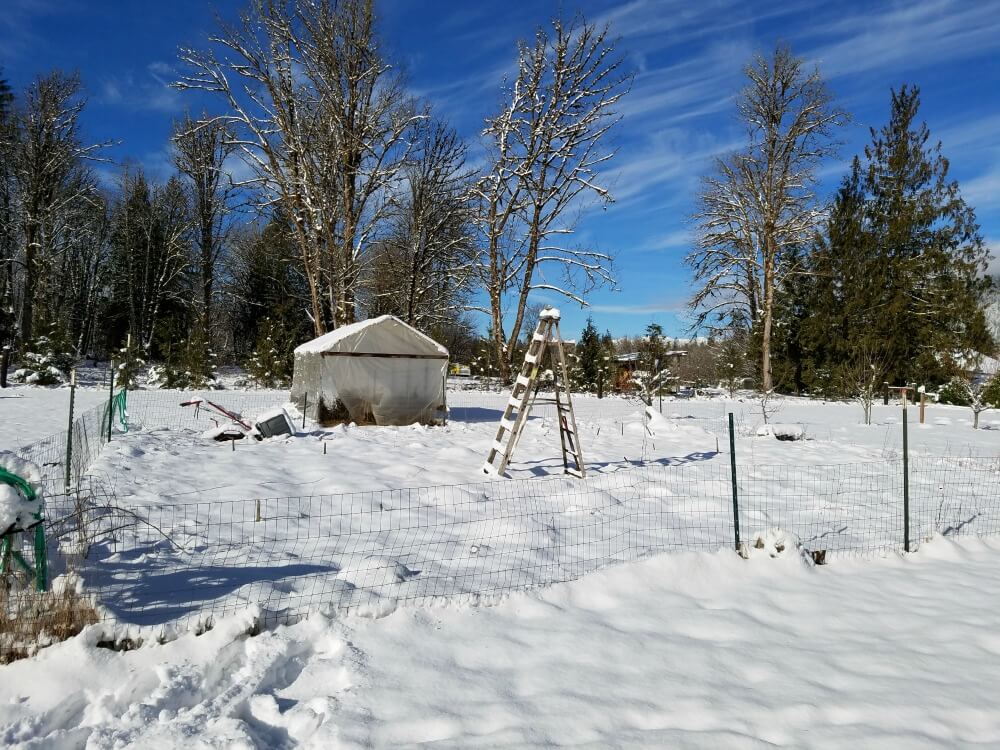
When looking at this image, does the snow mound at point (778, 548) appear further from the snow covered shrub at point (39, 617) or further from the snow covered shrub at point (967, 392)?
the snow covered shrub at point (967, 392)

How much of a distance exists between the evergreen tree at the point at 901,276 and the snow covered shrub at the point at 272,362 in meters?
21.2

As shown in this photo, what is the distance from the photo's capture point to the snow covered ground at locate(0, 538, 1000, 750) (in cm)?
274

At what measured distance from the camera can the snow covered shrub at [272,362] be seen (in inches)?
902

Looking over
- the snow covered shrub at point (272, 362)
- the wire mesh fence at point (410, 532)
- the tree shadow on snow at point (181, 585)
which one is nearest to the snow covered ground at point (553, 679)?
the wire mesh fence at point (410, 532)

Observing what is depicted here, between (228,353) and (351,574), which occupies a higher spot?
(228,353)

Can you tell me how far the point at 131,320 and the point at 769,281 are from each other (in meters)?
28.2

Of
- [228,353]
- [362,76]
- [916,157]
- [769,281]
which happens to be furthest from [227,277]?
[916,157]

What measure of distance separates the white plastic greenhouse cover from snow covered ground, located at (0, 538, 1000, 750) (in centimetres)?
975

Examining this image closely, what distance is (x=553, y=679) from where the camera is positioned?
3.29 metres

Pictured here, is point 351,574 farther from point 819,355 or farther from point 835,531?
point 819,355

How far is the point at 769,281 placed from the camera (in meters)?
24.5

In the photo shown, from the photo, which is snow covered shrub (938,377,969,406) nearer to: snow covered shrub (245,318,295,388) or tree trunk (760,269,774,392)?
tree trunk (760,269,774,392)

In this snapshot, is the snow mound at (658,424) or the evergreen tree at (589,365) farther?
the evergreen tree at (589,365)

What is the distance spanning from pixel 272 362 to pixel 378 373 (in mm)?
10876
